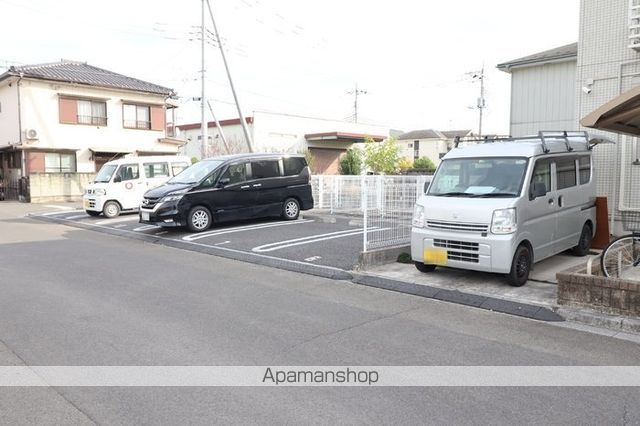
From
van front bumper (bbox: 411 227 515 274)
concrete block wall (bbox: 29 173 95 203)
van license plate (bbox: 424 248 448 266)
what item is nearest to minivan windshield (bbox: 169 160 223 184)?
van front bumper (bbox: 411 227 515 274)

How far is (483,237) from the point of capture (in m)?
6.56

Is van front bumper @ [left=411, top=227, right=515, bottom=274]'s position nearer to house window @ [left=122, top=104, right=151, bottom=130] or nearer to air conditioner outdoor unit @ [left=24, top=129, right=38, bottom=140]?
air conditioner outdoor unit @ [left=24, top=129, right=38, bottom=140]

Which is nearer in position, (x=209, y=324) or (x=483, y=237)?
(x=209, y=324)

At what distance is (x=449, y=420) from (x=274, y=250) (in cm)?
666

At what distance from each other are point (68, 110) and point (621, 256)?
2567 centimetres

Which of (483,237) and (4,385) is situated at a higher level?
(483,237)

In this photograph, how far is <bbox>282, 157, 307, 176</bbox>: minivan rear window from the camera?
13.8 metres

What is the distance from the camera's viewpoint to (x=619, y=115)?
5816 mm

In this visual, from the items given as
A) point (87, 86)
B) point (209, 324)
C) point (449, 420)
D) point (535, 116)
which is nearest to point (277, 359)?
point (209, 324)

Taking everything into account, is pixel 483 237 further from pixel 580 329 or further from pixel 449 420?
pixel 449 420

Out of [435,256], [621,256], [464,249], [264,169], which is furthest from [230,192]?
[621,256]

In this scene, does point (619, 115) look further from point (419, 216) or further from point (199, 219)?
point (199, 219)

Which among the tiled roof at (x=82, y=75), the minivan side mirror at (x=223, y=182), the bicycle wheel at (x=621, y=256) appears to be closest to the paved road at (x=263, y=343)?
the bicycle wheel at (x=621, y=256)

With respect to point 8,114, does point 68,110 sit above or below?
above
